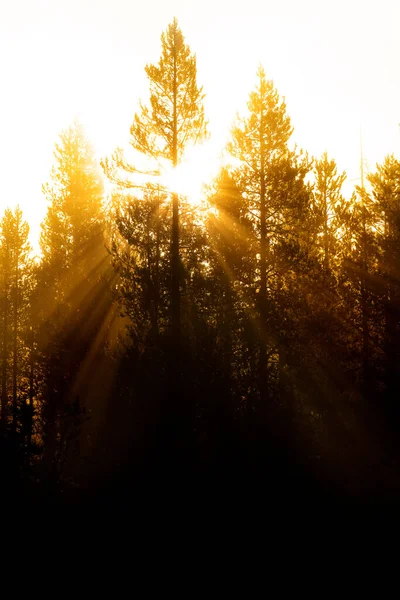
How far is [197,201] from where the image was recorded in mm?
15547

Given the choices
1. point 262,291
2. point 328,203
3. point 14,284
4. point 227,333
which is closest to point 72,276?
point 14,284

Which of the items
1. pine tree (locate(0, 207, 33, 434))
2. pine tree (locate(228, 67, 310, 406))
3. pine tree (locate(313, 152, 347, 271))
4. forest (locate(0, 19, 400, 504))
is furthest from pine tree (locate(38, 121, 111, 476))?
pine tree (locate(313, 152, 347, 271))

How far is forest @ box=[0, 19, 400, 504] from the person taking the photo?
12.8 m

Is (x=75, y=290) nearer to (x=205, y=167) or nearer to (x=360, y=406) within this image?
(x=205, y=167)

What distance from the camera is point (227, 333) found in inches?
571

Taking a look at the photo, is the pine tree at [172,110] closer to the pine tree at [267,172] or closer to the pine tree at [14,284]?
the pine tree at [267,172]

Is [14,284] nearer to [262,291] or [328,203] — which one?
[262,291]

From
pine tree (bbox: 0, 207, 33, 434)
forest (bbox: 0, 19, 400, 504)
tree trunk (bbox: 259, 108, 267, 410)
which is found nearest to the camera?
forest (bbox: 0, 19, 400, 504)

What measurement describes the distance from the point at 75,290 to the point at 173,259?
5901 millimetres

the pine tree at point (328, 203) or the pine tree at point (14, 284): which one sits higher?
the pine tree at point (328, 203)

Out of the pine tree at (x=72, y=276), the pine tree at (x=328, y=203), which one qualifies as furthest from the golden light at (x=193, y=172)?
the pine tree at (x=328, y=203)

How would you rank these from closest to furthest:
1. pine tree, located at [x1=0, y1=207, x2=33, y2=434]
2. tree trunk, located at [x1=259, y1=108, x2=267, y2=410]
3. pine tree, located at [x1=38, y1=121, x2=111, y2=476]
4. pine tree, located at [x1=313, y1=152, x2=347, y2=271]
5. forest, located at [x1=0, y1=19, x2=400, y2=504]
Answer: forest, located at [x1=0, y1=19, x2=400, y2=504] < tree trunk, located at [x1=259, y1=108, x2=267, y2=410] < pine tree, located at [x1=38, y1=121, x2=111, y2=476] < pine tree, located at [x1=313, y1=152, x2=347, y2=271] < pine tree, located at [x1=0, y1=207, x2=33, y2=434]

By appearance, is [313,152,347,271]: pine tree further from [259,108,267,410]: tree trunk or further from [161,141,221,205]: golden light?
[161,141,221,205]: golden light

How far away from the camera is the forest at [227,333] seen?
1279cm
